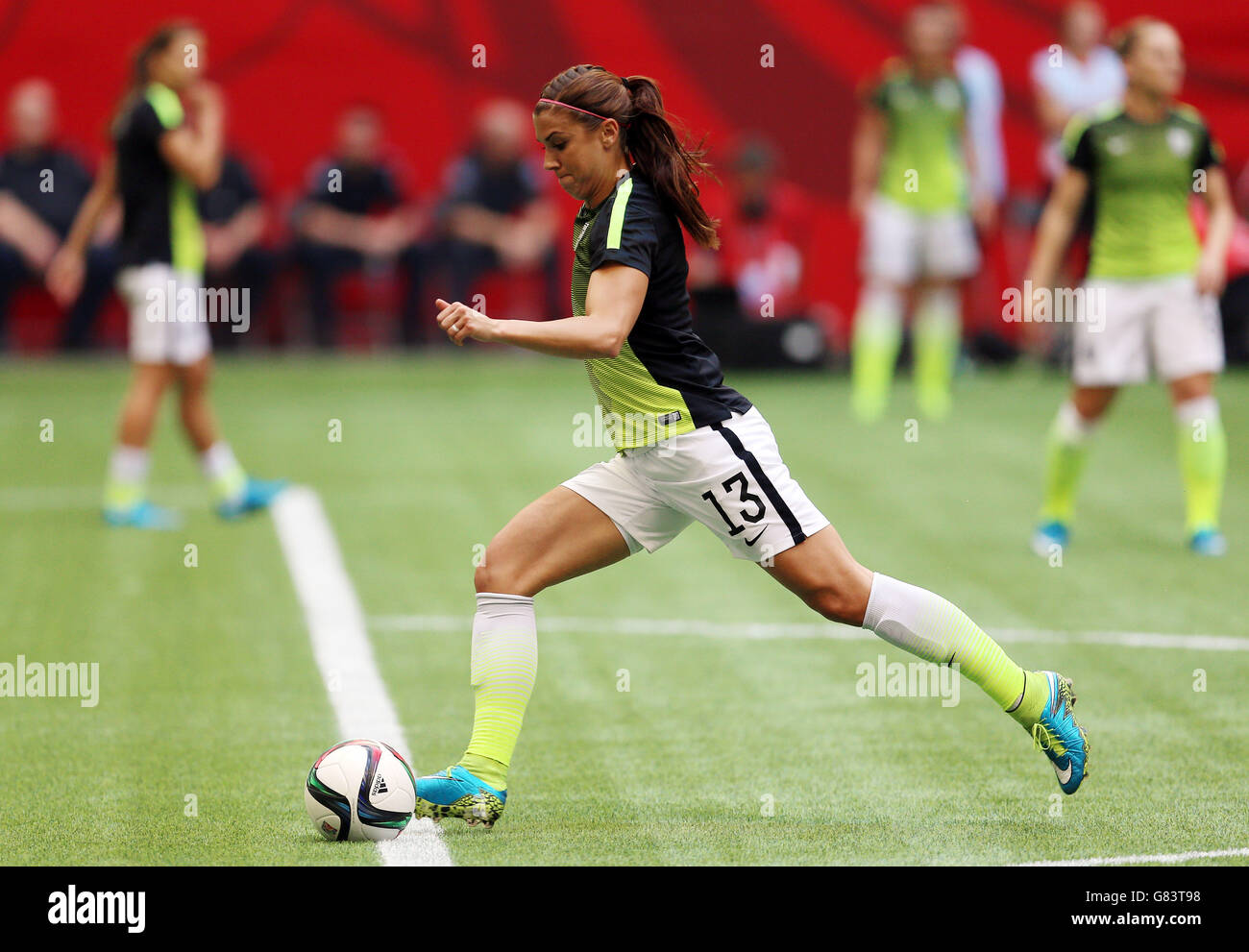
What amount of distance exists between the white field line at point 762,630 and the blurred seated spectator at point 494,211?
1151 cm

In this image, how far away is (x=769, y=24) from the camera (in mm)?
20953

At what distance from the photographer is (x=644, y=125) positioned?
5664mm

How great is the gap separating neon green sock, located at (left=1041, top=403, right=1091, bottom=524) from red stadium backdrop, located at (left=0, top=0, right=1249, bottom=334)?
10.4 meters

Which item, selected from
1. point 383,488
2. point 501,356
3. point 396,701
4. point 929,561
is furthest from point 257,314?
point 396,701

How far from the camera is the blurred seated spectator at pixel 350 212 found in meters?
20.1

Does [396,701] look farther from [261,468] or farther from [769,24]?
[769,24]

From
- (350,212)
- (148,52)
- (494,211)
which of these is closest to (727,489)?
(148,52)

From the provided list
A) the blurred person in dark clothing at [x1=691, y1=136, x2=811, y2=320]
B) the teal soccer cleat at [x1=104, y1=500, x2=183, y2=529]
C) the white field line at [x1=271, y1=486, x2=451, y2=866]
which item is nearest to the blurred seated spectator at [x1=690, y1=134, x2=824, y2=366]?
the blurred person in dark clothing at [x1=691, y1=136, x2=811, y2=320]

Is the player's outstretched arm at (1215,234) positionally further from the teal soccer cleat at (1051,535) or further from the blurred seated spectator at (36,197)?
the blurred seated spectator at (36,197)

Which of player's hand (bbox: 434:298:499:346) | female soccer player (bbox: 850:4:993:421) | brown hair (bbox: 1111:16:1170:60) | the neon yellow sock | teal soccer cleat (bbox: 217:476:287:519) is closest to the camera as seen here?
player's hand (bbox: 434:298:499:346)

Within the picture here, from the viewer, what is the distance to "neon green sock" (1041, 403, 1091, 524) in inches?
411

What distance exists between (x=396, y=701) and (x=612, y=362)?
217 cm

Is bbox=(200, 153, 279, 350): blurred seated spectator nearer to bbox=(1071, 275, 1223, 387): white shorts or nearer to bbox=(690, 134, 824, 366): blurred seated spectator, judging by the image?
bbox=(690, 134, 824, 366): blurred seated spectator

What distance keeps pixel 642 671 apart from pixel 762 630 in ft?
3.12
